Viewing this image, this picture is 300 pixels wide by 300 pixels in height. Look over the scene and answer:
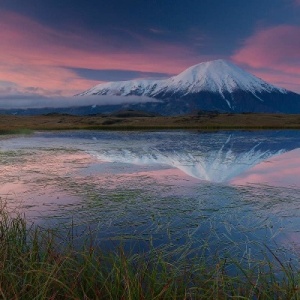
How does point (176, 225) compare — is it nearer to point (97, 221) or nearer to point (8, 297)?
point (97, 221)

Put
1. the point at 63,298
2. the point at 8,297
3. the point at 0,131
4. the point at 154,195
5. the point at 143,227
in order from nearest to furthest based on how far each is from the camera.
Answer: the point at 8,297 → the point at 63,298 → the point at 143,227 → the point at 154,195 → the point at 0,131

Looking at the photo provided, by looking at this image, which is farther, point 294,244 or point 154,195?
point 154,195

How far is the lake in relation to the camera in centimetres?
1126

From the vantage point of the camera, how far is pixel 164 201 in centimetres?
1617

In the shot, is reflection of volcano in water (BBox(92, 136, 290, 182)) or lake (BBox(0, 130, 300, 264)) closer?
lake (BBox(0, 130, 300, 264))

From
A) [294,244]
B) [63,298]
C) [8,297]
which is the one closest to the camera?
[8,297]

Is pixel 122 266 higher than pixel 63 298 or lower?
higher

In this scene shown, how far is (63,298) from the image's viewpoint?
6.59 meters

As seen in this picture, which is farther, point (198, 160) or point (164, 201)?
point (198, 160)

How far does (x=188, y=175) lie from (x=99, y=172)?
6.08m

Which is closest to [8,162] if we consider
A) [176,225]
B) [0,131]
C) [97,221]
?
[97,221]

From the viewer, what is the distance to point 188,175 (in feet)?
78.1

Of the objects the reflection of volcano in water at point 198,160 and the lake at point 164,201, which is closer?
the lake at point 164,201

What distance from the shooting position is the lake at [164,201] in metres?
11.3
